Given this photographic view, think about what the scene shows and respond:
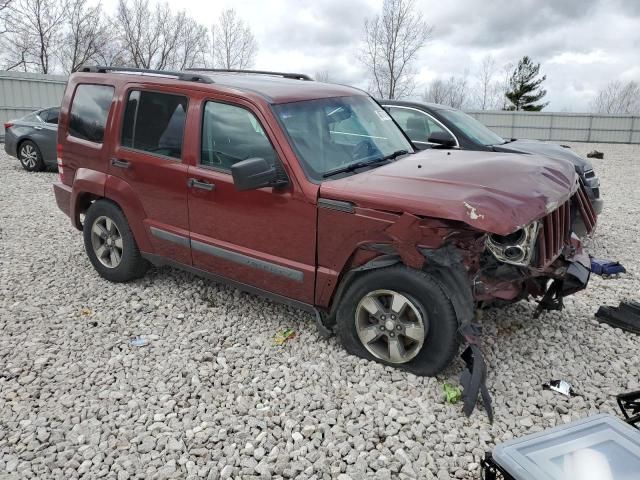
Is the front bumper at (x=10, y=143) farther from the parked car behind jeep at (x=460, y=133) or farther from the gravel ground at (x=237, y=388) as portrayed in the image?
the parked car behind jeep at (x=460, y=133)

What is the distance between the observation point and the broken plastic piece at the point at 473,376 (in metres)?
3.18

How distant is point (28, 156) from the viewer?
12266 mm

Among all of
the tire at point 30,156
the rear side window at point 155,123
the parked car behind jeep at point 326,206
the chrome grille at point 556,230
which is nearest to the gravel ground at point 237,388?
the parked car behind jeep at point 326,206

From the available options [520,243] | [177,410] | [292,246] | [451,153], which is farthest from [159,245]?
[520,243]

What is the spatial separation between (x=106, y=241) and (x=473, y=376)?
3.68m

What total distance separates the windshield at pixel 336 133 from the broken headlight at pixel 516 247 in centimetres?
123

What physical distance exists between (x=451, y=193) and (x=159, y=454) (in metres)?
2.24

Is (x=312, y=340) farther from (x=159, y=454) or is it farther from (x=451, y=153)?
(x=451, y=153)

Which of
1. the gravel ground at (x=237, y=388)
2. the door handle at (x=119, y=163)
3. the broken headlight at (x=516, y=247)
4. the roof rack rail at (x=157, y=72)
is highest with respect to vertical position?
the roof rack rail at (x=157, y=72)

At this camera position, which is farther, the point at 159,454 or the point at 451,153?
the point at 451,153

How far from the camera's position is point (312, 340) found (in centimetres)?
411

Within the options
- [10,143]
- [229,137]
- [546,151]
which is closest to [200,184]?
[229,137]

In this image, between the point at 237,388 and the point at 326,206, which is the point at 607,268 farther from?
the point at 237,388

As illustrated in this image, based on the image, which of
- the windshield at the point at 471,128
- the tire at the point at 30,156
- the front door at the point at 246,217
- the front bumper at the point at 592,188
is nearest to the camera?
the front door at the point at 246,217
